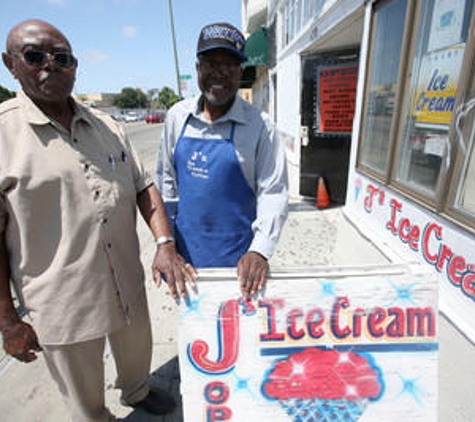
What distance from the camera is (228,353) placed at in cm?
123

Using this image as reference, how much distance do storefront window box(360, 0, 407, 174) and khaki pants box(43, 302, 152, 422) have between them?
237 cm

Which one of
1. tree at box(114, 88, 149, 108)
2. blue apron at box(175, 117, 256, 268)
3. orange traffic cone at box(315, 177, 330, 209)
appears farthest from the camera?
tree at box(114, 88, 149, 108)

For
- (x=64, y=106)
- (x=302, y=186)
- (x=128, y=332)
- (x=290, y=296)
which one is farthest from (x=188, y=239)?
(x=302, y=186)

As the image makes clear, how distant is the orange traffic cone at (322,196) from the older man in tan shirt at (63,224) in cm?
455

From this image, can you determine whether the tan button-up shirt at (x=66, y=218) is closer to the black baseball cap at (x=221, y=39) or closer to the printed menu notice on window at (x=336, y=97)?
the black baseball cap at (x=221, y=39)

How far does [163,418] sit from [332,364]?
4.29ft

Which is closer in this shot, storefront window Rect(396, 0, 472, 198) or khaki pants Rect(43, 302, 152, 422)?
khaki pants Rect(43, 302, 152, 422)

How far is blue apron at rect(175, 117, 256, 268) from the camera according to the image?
1601 mm

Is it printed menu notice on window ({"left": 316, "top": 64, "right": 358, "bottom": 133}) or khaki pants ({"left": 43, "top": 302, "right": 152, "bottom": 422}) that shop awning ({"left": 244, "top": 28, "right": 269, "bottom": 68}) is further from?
khaki pants ({"left": 43, "top": 302, "right": 152, "bottom": 422})

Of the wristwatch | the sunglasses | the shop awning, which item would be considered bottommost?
the wristwatch

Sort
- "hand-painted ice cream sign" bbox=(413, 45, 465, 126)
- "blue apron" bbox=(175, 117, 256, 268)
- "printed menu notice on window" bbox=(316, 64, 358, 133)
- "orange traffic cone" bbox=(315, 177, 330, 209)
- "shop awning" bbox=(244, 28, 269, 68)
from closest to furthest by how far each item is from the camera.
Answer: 1. "blue apron" bbox=(175, 117, 256, 268)
2. "hand-painted ice cream sign" bbox=(413, 45, 465, 126)
3. "printed menu notice on window" bbox=(316, 64, 358, 133)
4. "orange traffic cone" bbox=(315, 177, 330, 209)
5. "shop awning" bbox=(244, 28, 269, 68)

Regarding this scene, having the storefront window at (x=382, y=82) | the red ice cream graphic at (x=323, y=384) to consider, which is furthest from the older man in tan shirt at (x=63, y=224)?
the storefront window at (x=382, y=82)

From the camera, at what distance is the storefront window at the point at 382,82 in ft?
8.13

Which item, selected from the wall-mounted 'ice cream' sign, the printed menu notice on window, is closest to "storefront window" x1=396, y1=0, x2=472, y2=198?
the wall-mounted 'ice cream' sign
